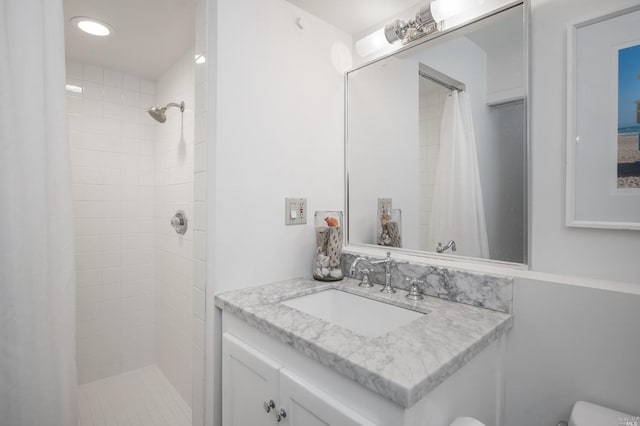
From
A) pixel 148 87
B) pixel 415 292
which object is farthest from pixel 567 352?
pixel 148 87

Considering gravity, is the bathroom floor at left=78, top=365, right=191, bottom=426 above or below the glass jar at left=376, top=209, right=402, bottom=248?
below

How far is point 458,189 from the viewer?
1.31 metres

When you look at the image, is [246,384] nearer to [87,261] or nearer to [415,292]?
[415,292]

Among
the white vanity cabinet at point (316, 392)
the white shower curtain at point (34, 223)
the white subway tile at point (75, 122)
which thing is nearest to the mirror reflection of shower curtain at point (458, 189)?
the white vanity cabinet at point (316, 392)

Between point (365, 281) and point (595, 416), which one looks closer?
point (595, 416)

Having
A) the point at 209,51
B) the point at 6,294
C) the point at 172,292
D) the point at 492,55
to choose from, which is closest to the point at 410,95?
the point at 492,55

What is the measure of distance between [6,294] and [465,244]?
62.3 inches

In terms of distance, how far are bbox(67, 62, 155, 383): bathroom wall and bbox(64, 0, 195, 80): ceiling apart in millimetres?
198

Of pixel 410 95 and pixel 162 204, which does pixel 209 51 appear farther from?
pixel 162 204

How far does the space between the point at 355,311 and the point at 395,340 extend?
486 millimetres

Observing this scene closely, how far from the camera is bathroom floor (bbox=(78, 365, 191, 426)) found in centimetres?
184

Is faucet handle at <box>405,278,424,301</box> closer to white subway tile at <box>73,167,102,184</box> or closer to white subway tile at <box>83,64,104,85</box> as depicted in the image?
white subway tile at <box>73,167,102,184</box>

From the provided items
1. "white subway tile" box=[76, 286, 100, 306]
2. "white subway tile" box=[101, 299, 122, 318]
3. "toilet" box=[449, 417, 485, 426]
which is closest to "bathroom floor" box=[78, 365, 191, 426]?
"white subway tile" box=[101, 299, 122, 318]

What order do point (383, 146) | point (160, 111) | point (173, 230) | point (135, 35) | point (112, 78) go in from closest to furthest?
point (383, 146), point (135, 35), point (160, 111), point (173, 230), point (112, 78)
